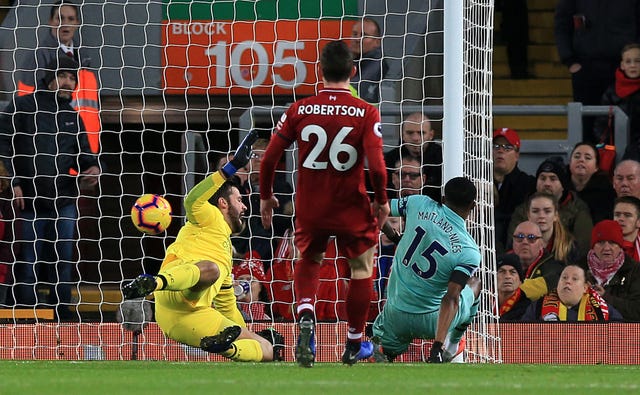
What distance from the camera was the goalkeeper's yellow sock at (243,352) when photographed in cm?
1028

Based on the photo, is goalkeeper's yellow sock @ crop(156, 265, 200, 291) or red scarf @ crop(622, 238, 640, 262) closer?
goalkeeper's yellow sock @ crop(156, 265, 200, 291)

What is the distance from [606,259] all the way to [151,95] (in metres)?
4.70

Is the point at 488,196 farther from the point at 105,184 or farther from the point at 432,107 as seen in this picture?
the point at 105,184

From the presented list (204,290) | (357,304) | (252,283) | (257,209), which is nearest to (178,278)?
(204,290)

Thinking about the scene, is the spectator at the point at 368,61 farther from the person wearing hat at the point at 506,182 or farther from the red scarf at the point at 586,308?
the red scarf at the point at 586,308

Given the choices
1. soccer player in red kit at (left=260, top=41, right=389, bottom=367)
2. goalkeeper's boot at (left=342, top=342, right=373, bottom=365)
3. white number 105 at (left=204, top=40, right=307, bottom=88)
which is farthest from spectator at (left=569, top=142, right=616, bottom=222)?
soccer player in red kit at (left=260, top=41, right=389, bottom=367)

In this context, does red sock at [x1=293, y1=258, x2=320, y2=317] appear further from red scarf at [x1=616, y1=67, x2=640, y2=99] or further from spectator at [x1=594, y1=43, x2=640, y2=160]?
red scarf at [x1=616, y1=67, x2=640, y2=99]

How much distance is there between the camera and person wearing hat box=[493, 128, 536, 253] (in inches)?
502

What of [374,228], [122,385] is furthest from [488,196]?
[122,385]

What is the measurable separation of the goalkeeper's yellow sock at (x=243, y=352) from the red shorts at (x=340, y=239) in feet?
6.19

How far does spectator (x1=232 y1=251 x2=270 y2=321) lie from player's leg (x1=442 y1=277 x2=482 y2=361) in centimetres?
198

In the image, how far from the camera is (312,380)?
7.24 m

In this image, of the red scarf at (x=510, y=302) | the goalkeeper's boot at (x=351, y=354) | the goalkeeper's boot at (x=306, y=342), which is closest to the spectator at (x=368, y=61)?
the red scarf at (x=510, y=302)

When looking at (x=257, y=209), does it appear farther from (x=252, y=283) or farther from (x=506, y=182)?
(x=506, y=182)
